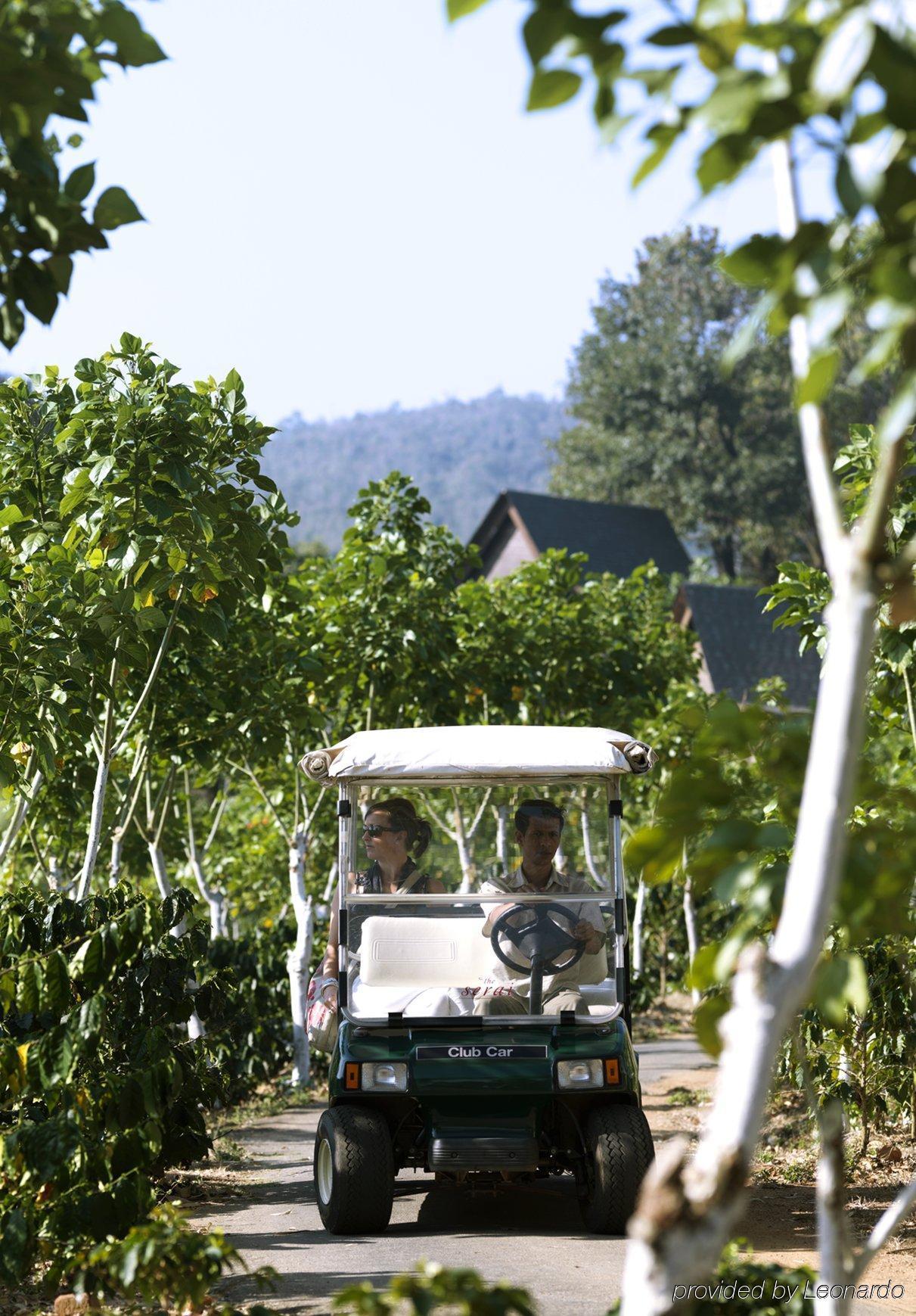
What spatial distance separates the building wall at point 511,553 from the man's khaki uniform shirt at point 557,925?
29418 millimetres

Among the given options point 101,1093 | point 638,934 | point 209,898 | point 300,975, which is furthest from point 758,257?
point 638,934

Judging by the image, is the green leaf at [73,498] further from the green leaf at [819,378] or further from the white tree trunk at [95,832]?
the green leaf at [819,378]

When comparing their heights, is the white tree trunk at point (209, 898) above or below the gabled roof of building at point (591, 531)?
below

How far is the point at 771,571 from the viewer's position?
2085 inches

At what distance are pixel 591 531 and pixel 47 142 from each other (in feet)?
116

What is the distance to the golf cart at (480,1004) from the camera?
6.16 m

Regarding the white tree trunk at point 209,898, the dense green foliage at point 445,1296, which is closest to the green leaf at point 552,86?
the dense green foliage at point 445,1296

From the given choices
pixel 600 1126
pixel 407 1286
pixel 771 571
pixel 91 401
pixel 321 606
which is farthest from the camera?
pixel 771 571

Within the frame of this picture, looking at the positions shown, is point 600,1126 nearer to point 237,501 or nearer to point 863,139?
point 237,501

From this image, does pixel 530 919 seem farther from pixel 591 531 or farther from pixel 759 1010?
pixel 591 531

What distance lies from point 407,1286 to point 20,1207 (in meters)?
1.95

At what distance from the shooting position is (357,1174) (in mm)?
6105

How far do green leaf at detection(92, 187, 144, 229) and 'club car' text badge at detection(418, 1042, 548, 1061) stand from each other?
423cm

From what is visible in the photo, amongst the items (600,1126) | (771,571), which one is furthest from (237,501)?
(771,571)
